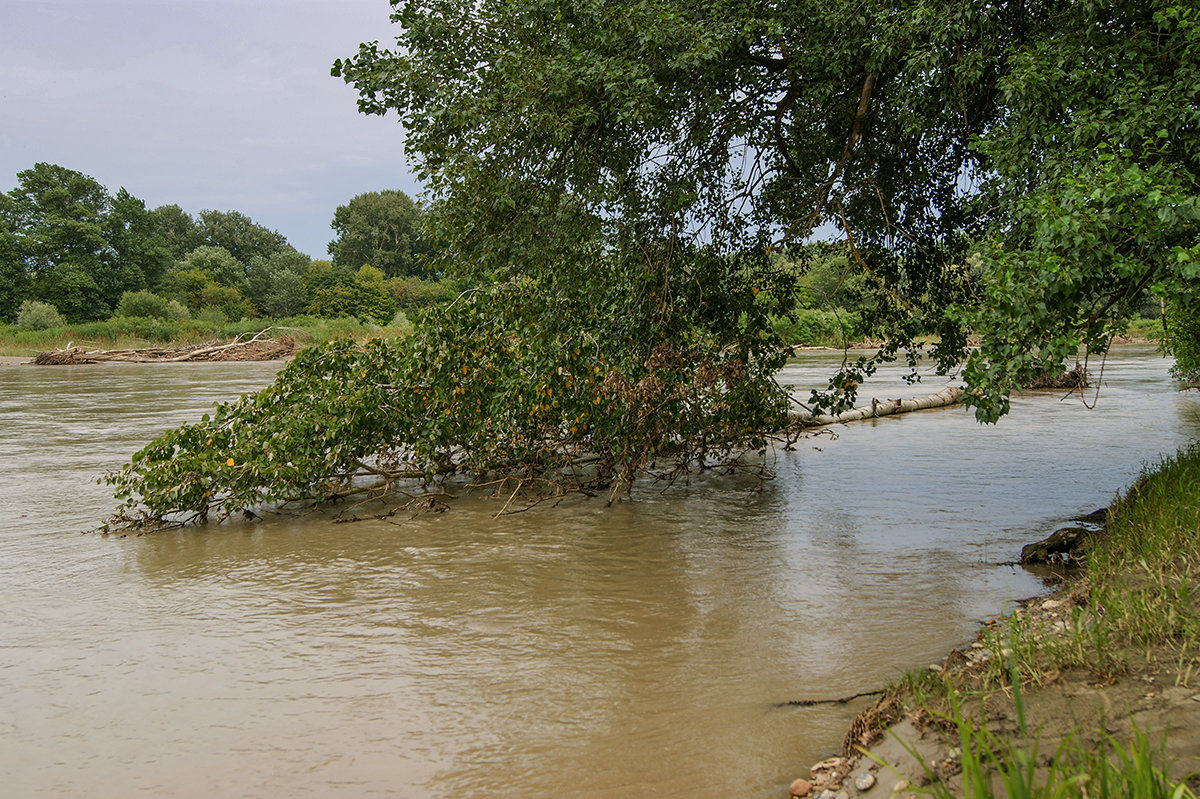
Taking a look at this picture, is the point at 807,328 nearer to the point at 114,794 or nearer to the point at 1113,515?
the point at 1113,515

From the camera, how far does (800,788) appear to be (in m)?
4.03

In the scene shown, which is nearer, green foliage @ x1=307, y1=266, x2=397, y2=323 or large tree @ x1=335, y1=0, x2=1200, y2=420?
large tree @ x1=335, y1=0, x2=1200, y2=420

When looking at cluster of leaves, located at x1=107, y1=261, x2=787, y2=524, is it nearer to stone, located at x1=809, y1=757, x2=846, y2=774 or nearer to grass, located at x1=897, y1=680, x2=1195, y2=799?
stone, located at x1=809, y1=757, x2=846, y2=774

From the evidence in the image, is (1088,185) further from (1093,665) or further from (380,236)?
(380,236)

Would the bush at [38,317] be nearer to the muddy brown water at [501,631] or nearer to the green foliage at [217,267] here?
the green foliage at [217,267]

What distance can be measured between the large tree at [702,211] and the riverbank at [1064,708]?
2036mm

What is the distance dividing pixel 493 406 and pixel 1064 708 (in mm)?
7707

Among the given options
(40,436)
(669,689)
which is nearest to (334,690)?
(669,689)

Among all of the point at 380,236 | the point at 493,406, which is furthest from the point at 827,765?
the point at 380,236

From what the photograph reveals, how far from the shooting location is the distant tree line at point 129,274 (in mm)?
71062

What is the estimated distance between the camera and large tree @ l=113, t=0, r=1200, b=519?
6.25 m

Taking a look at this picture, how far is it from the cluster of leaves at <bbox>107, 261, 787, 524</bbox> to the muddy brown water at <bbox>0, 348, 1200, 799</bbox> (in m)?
0.62

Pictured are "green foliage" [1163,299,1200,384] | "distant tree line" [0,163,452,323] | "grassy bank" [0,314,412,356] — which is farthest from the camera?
"distant tree line" [0,163,452,323]

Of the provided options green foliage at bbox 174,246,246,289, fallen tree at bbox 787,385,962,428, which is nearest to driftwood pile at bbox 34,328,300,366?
green foliage at bbox 174,246,246,289
